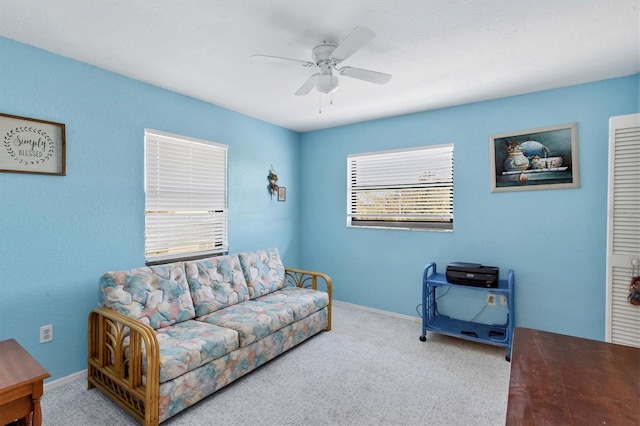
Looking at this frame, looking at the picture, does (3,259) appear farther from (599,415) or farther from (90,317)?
(599,415)

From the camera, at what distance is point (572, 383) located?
3.17 ft

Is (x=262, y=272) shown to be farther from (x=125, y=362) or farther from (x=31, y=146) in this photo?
(x=31, y=146)

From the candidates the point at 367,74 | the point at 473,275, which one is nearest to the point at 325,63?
the point at 367,74

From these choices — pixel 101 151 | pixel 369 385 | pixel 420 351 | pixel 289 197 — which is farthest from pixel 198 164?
pixel 420 351

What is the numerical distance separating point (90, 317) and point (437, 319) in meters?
3.17

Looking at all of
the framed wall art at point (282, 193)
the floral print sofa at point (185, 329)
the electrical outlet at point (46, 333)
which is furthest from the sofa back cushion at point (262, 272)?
the electrical outlet at point (46, 333)

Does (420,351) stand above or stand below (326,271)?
below

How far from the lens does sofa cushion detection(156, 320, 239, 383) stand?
6.31 ft

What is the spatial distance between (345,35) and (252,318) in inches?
88.0

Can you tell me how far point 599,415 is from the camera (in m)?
0.82

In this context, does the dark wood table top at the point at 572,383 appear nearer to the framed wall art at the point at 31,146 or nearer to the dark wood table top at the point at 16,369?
the dark wood table top at the point at 16,369

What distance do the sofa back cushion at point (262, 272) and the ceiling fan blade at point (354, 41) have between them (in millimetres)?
2220

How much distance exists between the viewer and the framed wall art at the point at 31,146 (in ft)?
6.91

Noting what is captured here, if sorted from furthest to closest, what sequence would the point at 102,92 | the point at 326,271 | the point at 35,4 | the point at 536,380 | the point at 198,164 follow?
the point at 326,271 → the point at 198,164 → the point at 102,92 → the point at 35,4 → the point at 536,380
